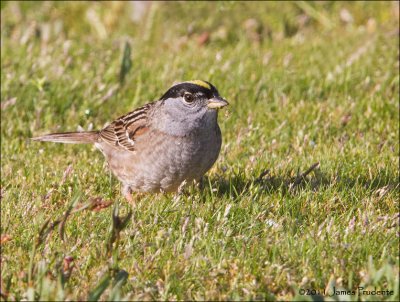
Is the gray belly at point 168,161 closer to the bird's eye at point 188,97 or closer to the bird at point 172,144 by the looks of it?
the bird at point 172,144

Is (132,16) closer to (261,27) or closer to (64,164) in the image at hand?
(261,27)

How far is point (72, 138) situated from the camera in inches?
292

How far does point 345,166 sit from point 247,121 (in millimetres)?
1815

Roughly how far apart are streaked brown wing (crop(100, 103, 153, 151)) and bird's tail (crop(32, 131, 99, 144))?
13 centimetres

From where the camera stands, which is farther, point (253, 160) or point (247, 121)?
point (247, 121)

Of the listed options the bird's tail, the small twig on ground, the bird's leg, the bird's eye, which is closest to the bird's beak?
the bird's eye

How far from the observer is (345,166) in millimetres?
6883

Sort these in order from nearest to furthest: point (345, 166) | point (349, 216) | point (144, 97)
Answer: point (349, 216), point (345, 166), point (144, 97)

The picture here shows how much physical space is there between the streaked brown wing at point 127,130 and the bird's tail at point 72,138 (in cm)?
13

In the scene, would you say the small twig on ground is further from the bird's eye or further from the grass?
the bird's eye

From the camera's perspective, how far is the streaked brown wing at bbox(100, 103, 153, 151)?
684 cm

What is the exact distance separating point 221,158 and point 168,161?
4.18ft

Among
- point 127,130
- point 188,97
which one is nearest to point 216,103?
point 188,97

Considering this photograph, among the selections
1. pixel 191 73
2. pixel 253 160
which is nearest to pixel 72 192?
pixel 253 160
